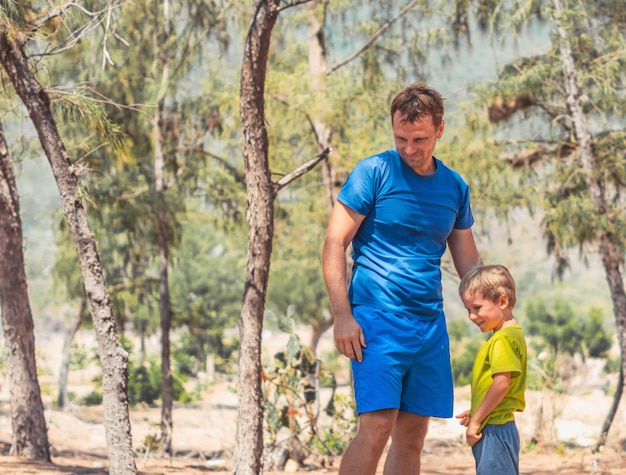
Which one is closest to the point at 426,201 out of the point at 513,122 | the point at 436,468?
the point at 436,468

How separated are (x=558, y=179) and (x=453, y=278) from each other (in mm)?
1754

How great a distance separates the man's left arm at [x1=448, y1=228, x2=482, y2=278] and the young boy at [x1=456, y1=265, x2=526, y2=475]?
0.55 ft

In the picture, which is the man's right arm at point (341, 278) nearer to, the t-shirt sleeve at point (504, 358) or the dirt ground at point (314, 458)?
the t-shirt sleeve at point (504, 358)

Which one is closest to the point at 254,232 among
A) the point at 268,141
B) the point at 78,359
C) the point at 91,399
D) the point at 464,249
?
the point at 268,141

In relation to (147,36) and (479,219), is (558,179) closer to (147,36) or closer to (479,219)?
(479,219)

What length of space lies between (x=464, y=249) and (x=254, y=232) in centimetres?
218

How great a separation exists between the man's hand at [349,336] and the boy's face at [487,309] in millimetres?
451

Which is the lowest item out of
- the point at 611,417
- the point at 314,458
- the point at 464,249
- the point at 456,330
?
the point at 314,458

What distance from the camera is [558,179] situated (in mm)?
10648

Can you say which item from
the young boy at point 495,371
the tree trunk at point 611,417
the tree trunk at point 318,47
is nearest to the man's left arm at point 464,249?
the young boy at point 495,371

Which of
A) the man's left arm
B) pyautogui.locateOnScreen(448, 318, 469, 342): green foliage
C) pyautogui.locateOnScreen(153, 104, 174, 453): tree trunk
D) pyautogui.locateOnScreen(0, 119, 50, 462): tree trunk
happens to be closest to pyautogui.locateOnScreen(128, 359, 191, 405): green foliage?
pyautogui.locateOnScreen(153, 104, 174, 453): tree trunk

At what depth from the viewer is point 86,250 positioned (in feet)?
16.5

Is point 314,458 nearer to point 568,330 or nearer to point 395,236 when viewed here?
point 395,236

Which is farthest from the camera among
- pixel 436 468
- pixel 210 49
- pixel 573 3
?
pixel 210 49
